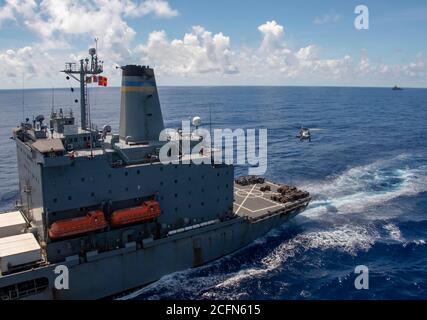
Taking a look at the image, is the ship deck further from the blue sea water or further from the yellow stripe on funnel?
the yellow stripe on funnel

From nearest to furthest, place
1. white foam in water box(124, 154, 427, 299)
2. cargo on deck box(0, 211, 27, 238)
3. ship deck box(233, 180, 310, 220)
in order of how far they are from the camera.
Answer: cargo on deck box(0, 211, 27, 238), white foam in water box(124, 154, 427, 299), ship deck box(233, 180, 310, 220)

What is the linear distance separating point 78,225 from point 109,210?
2670mm

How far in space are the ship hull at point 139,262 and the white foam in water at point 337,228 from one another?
98 cm

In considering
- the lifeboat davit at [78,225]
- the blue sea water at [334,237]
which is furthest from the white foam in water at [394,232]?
the lifeboat davit at [78,225]

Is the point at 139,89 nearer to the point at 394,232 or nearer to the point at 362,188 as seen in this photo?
the point at 394,232

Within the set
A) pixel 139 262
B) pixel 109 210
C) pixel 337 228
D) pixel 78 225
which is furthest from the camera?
pixel 337 228

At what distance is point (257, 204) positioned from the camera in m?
37.4

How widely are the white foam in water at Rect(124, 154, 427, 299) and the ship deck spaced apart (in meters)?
2.89

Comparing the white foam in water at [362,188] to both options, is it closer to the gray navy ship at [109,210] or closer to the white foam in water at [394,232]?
the white foam in water at [394,232]

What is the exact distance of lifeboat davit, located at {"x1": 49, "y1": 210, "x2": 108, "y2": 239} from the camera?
23.8m

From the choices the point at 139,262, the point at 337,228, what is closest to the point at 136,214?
the point at 139,262

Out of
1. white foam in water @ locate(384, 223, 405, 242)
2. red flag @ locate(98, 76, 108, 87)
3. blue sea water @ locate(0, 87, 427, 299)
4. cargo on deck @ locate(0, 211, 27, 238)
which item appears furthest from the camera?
white foam in water @ locate(384, 223, 405, 242)

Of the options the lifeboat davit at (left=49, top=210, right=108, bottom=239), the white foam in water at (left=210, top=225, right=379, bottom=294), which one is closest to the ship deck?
the white foam in water at (left=210, top=225, right=379, bottom=294)
